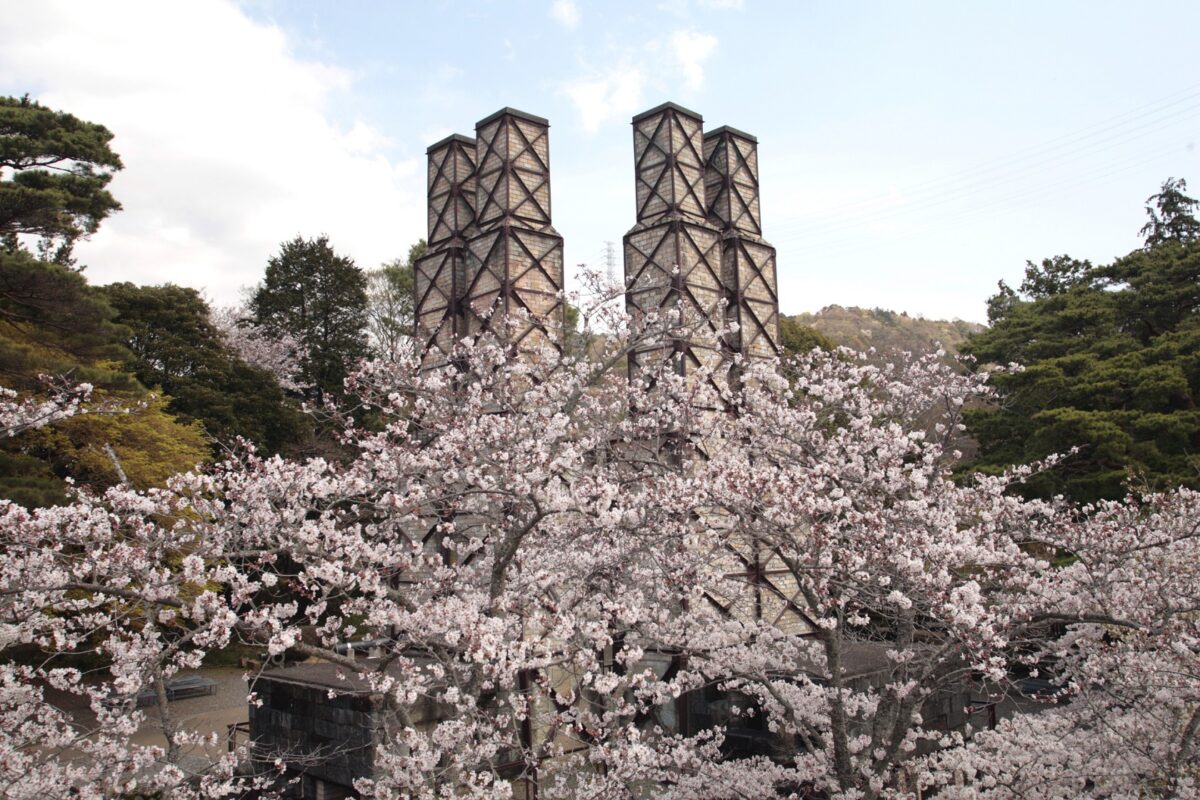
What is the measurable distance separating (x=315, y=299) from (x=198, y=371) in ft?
22.9

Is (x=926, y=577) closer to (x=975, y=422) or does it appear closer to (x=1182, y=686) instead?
(x=1182, y=686)

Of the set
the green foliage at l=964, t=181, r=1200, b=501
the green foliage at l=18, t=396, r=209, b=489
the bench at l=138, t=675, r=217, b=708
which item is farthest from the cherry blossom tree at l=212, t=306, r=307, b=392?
the green foliage at l=964, t=181, r=1200, b=501

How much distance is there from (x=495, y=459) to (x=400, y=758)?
2.69m

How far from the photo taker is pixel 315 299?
29156 mm

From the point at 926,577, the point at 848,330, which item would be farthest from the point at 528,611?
the point at 848,330

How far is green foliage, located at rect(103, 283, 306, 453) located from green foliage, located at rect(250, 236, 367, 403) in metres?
4.17

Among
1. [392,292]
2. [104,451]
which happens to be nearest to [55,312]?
[104,451]

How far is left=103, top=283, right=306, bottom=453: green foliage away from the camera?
A: 21.8m

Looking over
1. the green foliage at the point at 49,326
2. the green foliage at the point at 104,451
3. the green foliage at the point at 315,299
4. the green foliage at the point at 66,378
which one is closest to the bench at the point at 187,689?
the green foliage at the point at 104,451

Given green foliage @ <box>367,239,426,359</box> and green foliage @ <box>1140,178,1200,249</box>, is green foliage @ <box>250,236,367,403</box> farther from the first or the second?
green foliage @ <box>1140,178,1200,249</box>

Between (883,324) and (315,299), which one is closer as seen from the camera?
(315,299)

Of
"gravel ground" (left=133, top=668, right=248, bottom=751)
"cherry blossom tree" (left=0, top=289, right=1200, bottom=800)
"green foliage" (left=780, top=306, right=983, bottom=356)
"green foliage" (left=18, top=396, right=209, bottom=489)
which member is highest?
"green foliage" (left=780, top=306, right=983, bottom=356)

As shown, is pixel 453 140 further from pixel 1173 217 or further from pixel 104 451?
pixel 1173 217

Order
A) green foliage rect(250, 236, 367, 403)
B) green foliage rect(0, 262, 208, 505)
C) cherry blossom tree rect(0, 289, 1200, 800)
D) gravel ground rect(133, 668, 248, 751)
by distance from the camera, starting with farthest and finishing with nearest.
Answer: green foliage rect(250, 236, 367, 403), gravel ground rect(133, 668, 248, 751), green foliage rect(0, 262, 208, 505), cherry blossom tree rect(0, 289, 1200, 800)
